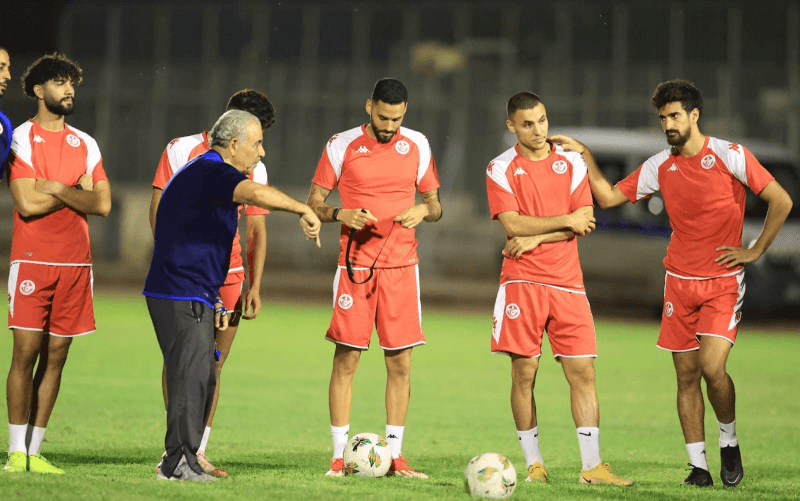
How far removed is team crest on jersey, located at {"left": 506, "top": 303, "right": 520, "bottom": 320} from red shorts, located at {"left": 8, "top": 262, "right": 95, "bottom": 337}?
2730mm

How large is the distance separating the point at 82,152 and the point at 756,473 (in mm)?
5160

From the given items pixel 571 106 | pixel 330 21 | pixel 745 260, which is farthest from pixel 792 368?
pixel 330 21

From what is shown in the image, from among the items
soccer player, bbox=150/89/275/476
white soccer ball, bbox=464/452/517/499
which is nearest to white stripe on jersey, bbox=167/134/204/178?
soccer player, bbox=150/89/275/476

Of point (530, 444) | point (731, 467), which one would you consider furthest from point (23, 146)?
point (731, 467)

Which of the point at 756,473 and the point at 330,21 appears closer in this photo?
the point at 756,473

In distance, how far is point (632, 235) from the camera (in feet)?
61.1

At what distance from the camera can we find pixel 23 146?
243 inches

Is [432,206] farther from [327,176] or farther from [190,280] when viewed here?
[190,280]

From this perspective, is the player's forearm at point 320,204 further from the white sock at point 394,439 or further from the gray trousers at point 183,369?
the white sock at point 394,439

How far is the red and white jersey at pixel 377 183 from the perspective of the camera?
255 inches

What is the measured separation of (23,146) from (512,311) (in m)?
3.32

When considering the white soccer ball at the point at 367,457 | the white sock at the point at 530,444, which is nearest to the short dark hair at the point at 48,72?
the white soccer ball at the point at 367,457

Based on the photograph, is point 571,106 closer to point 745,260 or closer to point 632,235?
point 632,235

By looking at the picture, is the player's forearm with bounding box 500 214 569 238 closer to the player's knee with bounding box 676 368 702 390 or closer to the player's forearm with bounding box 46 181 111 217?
the player's knee with bounding box 676 368 702 390
